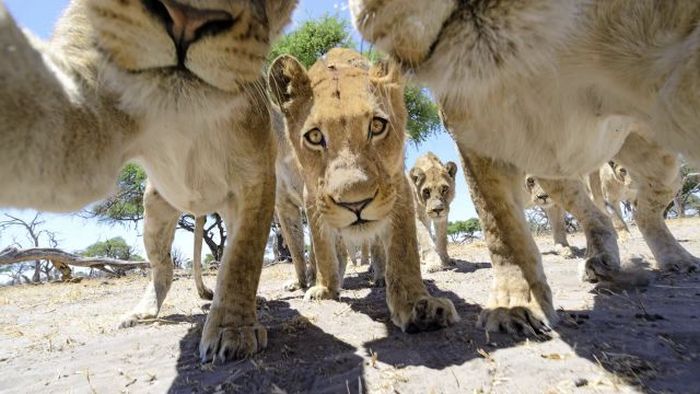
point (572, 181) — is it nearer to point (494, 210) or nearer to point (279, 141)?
point (494, 210)

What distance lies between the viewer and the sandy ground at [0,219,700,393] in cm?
186

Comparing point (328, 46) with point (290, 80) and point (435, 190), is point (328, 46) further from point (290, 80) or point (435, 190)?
point (290, 80)

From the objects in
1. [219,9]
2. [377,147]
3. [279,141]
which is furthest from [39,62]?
[279,141]

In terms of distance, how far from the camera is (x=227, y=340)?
2512mm

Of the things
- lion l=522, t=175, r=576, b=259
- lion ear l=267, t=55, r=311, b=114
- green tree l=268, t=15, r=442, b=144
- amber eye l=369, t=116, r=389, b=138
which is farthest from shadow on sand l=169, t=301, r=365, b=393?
green tree l=268, t=15, r=442, b=144

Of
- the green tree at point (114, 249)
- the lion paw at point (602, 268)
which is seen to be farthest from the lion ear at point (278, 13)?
the green tree at point (114, 249)

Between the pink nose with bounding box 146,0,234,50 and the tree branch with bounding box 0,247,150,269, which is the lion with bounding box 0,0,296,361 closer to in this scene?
the pink nose with bounding box 146,0,234,50

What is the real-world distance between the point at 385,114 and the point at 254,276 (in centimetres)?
106

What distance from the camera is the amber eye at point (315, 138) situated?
9.73 ft

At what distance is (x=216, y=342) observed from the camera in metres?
2.54

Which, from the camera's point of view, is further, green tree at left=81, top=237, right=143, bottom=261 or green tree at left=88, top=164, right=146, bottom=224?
green tree at left=81, top=237, right=143, bottom=261

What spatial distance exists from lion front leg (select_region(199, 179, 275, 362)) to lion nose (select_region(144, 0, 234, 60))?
145 cm

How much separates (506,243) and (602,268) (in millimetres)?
1219

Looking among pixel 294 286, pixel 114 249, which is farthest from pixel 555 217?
pixel 114 249
